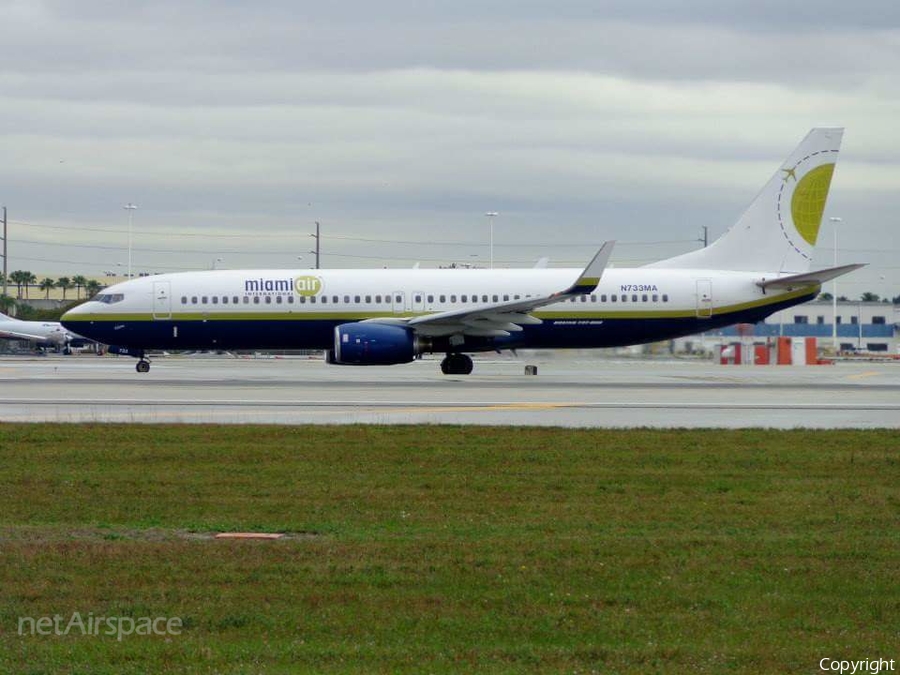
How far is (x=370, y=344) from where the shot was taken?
3559cm

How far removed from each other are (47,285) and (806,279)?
439 ft

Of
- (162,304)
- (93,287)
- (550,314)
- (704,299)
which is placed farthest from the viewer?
(93,287)

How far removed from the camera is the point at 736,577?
31.3 ft

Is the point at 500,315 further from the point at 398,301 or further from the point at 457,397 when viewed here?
the point at 457,397

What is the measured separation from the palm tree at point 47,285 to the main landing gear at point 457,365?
125957mm

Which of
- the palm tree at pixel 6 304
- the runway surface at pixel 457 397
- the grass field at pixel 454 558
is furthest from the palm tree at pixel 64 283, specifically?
the grass field at pixel 454 558

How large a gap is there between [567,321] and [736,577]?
28964mm

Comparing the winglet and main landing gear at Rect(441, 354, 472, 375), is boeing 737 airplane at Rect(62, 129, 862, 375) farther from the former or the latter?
the winglet

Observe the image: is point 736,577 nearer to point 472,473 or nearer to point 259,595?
point 259,595

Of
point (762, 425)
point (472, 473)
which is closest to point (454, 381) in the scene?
point (762, 425)

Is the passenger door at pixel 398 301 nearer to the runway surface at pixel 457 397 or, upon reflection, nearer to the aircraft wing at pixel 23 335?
the runway surface at pixel 457 397

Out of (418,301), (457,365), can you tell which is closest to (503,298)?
(457,365)

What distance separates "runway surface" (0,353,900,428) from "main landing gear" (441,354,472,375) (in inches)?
32.7

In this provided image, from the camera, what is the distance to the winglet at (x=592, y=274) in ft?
115
